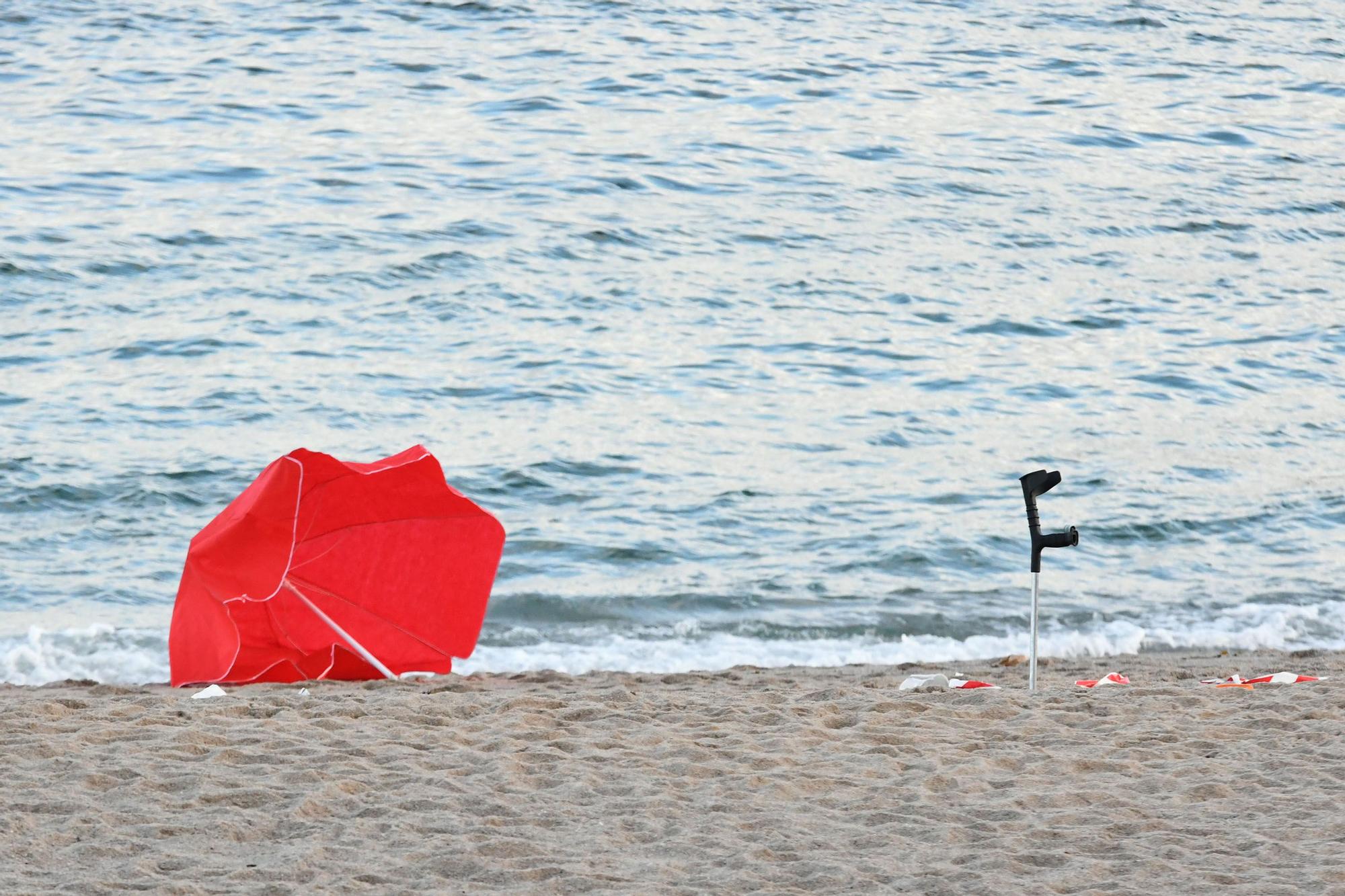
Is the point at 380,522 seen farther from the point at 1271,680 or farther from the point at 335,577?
the point at 1271,680

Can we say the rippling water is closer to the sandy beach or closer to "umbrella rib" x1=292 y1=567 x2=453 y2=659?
"umbrella rib" x1=292 y1=567 x2=453 y2=659

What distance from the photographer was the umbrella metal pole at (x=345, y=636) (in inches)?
249

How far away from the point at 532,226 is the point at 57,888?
14123 mm

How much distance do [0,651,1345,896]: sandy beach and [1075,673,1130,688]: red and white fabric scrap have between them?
0.65 feet

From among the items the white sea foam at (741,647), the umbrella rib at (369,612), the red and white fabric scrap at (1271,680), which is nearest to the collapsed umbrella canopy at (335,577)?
the umbrella rib at (369,612)

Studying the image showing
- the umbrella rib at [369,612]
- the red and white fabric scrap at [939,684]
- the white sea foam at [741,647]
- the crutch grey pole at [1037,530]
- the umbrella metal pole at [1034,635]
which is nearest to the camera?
the crutch grey pole at [1037,530]

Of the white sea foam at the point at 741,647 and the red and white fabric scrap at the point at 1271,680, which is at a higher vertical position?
the red and white fabric scrap at the point at 1271,680

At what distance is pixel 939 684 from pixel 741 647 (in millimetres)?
2089

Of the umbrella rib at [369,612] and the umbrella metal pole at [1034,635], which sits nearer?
the umbrella metal pole at [1034,635]

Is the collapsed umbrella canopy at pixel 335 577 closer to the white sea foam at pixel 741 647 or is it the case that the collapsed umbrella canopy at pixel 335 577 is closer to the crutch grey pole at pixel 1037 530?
the white sea foam at pixel 741 647

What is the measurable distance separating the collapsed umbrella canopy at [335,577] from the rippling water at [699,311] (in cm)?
112

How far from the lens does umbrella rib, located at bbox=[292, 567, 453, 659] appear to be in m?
6.40

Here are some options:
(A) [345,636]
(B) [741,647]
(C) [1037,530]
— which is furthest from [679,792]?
(B) [741,647]

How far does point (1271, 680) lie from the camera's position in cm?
633
